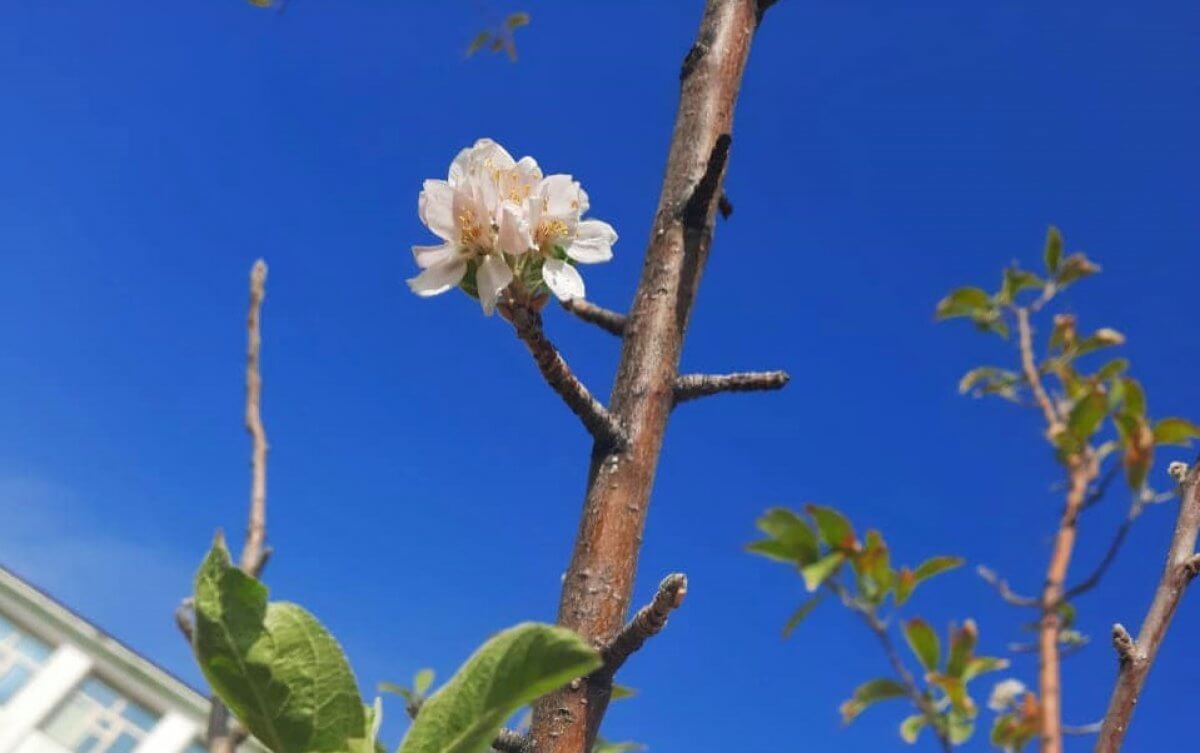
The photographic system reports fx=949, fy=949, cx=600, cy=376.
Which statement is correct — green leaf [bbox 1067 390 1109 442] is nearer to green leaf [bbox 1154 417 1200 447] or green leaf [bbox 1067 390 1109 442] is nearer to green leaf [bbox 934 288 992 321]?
green leaf [bbox 1154 417 1200 447]

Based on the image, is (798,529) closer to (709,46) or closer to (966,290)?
(966,290)

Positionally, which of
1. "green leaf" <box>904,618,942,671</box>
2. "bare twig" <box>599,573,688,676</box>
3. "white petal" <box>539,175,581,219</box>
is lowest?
"bare twig" <box>599,573,688,676</box>

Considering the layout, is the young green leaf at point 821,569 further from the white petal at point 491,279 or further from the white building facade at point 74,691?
the white building facade at point 74,691

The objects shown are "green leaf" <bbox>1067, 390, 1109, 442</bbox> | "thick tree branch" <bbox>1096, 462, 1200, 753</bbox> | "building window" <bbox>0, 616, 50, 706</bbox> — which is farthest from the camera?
"building window" <bbox>0, 616, 50, 706</bbox>

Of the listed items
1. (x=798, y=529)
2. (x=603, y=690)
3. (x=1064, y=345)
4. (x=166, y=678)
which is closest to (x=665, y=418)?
(x=798, y=529)

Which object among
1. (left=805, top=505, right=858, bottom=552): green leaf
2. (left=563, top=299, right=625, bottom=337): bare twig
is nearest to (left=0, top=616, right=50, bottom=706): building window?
(left=563, top=299, right=625, bottom=337): bare twig

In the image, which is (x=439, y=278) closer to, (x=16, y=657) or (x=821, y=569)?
(x=821, y=569)

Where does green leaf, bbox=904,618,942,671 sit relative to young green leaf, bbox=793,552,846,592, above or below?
below
